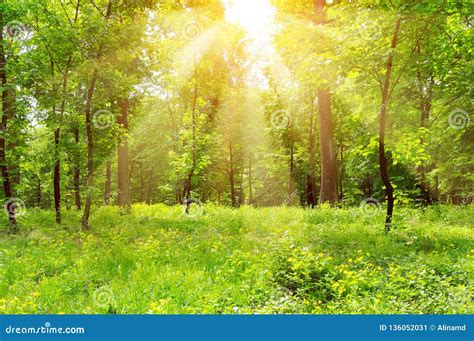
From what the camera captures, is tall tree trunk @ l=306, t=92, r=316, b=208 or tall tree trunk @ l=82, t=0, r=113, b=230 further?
tall tree trunk @ l=306, t=92, r=316, b=208

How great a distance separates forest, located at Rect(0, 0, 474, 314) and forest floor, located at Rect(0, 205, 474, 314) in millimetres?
48

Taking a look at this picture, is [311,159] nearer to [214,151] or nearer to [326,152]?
[326,152]

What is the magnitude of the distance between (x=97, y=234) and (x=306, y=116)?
72.3ft

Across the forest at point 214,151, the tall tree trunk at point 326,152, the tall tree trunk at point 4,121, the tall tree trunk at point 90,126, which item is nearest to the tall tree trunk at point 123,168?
the forest at point 214,151

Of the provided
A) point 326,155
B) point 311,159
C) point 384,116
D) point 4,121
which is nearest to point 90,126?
point 4,121

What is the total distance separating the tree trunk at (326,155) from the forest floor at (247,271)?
6.14 m

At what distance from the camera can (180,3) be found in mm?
20828

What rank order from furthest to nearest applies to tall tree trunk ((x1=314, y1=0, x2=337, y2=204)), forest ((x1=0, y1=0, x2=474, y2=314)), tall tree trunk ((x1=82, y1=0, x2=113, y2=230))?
tall tree trunk ((x1=314, y1=0, x2=337, y2=204)) → tall tree trunk ((x1=82, y1=0, x2=113, y2=230)) → forest ((x1=0, y1=0, x2=474, y2=314))

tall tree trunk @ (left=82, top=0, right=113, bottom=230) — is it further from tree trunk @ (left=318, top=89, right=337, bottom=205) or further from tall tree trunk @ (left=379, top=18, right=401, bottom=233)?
tree trunk @ (left=318, top=89, right=337, bottom=205)

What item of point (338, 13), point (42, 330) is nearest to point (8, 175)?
point (42, 330)

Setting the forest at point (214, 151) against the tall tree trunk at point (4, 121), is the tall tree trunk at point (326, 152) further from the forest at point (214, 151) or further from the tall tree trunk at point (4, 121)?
the tall tree trunk at point (4, 121)

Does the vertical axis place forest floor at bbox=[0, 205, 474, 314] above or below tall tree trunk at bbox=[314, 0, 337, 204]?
below

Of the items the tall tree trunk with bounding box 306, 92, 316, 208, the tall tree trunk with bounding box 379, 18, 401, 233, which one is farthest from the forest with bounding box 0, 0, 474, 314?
the tall tree trunk with bounding box 306, 92, 316, 208

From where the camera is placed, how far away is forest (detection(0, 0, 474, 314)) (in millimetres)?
6973
